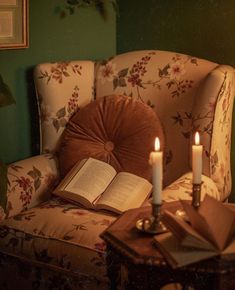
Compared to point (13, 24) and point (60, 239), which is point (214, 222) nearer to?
point (60, 239)

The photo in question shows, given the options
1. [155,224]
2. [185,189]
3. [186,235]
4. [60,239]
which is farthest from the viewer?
[185,189]

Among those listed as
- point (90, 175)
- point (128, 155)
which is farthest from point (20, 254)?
point (128, 155)

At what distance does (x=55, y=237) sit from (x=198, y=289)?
52cm

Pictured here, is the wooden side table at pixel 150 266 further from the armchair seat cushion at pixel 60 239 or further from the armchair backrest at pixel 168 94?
the armchair backrest at pixel 168 94

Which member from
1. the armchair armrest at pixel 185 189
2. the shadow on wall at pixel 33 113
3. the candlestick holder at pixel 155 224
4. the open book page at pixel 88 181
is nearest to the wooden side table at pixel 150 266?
the candlestick holder at pixel 155 224

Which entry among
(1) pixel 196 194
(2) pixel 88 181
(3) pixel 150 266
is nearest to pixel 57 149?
(2) pixel 88 181

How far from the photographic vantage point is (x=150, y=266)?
1.13 meters

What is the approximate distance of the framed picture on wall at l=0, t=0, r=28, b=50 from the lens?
1.92 metres

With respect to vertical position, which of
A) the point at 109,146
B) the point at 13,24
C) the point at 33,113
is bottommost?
the point at 109,146

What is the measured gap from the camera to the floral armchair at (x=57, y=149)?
1.52 metres

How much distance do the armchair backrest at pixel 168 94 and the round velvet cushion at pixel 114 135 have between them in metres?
0.07

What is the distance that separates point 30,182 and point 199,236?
0.89 meters

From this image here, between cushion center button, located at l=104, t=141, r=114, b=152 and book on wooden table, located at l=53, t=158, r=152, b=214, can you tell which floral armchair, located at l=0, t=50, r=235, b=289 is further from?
cushion center button, located at l=104, t=141, r=114, b=152

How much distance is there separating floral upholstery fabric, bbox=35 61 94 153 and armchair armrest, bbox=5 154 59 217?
4.3 inches
